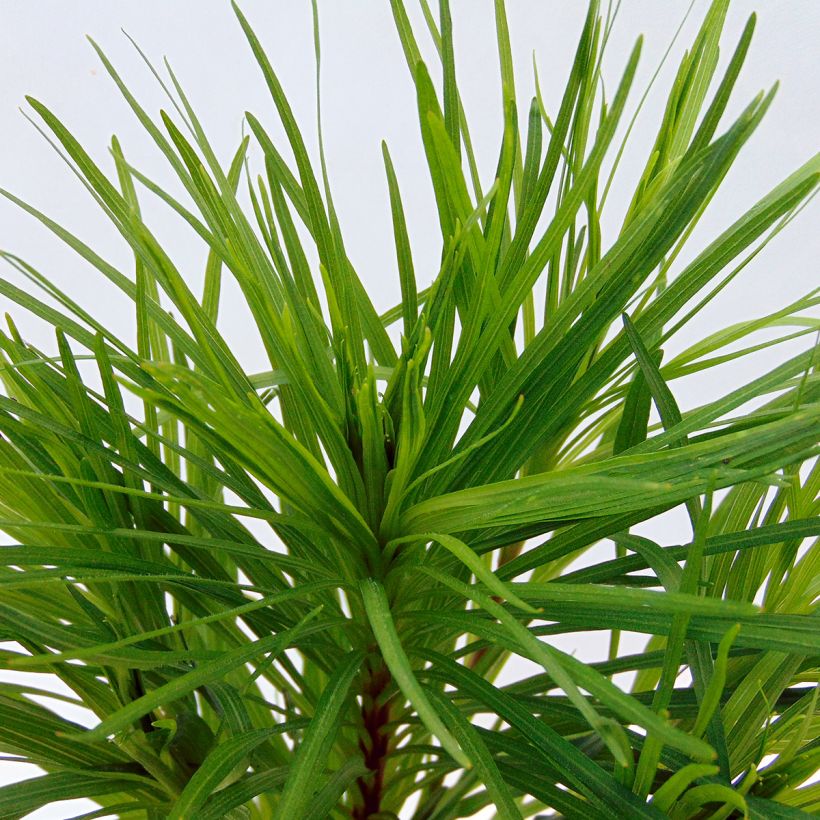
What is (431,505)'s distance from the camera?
1.24 ft

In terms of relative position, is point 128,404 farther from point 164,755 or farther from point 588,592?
point 588,592

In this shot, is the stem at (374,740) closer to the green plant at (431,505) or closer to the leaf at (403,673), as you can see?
the green plant at (431,505)

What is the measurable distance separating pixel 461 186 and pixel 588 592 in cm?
15

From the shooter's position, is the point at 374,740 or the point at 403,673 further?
the point at 374,740

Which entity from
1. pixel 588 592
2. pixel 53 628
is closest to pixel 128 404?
pixel 53 628

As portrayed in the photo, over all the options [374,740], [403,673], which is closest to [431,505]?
[403,673]

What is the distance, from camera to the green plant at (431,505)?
350mm

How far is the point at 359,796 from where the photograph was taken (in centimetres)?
57

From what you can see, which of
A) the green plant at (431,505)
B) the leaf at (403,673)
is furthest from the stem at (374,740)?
the leaf at (403,673)

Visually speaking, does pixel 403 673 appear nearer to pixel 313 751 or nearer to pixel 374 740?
pixel 313 751

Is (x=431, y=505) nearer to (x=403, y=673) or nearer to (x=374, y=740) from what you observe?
(x=403, y=673)

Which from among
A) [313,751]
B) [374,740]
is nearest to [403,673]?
[313,751]

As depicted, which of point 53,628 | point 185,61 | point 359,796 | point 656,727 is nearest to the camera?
point 656,727

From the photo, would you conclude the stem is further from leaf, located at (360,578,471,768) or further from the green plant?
leaf, located at (360,578,471,768)
